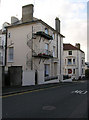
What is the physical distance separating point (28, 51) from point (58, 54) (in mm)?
8102

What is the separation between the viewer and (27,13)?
77.5 ft

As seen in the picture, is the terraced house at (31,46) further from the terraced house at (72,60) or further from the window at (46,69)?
the terraced house at (72,60)

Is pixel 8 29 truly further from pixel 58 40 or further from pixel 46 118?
pixel 46 118

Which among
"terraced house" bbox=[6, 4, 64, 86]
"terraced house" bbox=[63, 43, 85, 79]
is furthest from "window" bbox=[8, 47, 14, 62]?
"terraced house" bbox=[63, 43, 85, 79]

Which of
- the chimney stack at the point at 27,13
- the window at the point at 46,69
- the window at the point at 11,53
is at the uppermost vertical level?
the chimney stack at the point at 27,13

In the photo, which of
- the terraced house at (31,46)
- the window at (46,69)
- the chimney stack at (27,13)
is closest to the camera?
the terraced house at (31,46)

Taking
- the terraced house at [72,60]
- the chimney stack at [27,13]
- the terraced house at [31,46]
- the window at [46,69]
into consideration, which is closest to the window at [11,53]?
the terraced house at [31,46]

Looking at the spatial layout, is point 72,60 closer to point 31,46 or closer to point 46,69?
point 46,69

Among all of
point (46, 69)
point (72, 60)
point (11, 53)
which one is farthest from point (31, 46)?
point (72, 60)

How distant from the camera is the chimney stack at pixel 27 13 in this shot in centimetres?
2330

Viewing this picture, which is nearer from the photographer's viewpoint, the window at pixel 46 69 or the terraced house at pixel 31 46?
the terraced house at pixel 31 46

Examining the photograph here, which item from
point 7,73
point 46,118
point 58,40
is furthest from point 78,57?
point 46,118

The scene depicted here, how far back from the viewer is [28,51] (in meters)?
22.7

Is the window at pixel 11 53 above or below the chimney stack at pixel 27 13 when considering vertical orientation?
below
